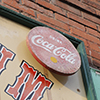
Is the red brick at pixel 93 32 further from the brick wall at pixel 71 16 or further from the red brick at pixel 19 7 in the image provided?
the red brick at pixel 19 7

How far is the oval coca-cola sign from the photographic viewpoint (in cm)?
166

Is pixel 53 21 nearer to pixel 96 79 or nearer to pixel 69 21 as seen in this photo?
pixel 69 21

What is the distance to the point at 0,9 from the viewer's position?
1.77 meters

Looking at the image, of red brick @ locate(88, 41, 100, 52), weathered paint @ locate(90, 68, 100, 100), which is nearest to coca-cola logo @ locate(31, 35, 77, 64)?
weathered paint @ locate(90, 68, 100, 100)

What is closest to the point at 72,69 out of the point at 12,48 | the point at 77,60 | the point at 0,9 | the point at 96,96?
the point at 77,60

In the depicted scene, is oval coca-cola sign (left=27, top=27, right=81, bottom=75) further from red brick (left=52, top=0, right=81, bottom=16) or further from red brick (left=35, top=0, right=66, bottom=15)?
red brick (left=52, top=0, right=81, bottom=16)

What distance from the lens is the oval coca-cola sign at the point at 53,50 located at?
1.66 metres

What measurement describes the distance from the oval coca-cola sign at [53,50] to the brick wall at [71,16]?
28cm

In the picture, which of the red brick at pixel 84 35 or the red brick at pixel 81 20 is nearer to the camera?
the red brick at pixel 84 35

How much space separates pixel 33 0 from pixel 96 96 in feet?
3.56

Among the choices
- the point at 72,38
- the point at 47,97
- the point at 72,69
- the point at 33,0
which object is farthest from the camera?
the point at 33,0

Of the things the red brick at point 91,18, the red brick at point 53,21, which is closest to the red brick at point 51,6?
the red brick at point 53,21

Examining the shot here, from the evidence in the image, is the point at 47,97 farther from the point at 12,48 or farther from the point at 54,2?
the point at 54,2

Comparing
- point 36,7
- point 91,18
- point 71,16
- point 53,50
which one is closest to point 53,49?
point 53,50
